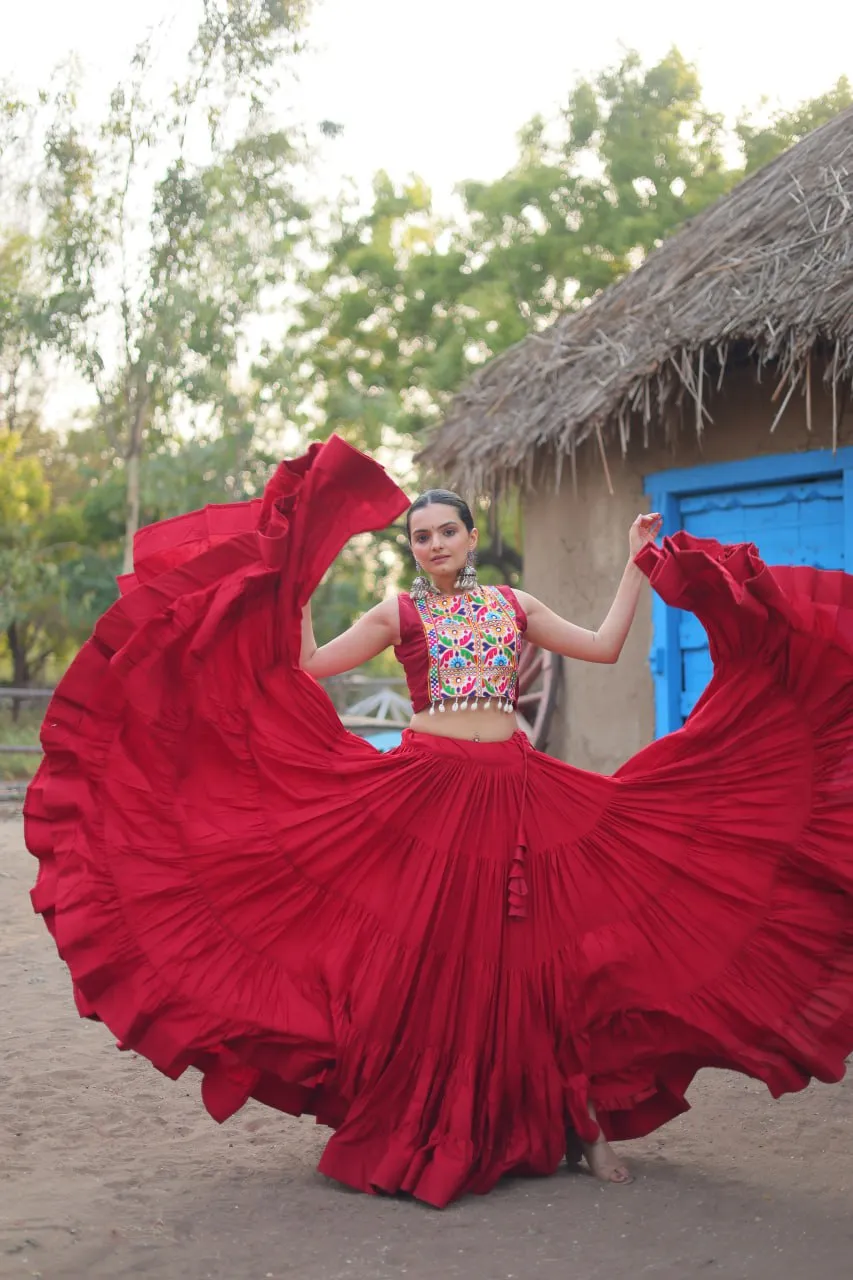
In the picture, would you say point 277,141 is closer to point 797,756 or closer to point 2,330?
point 2,330

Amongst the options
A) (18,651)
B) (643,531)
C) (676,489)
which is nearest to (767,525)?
(676,489)

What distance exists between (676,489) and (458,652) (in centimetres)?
421

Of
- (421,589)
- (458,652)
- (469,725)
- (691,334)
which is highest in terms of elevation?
(691,334)

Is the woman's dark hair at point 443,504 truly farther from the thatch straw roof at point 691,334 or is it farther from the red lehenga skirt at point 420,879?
the thatch straw roof at point 691,334

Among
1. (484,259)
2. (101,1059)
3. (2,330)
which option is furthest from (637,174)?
(101,1059)

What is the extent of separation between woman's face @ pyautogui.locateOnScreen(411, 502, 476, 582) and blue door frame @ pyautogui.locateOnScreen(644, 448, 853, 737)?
12.1ft

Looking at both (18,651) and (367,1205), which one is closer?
(367,1205)

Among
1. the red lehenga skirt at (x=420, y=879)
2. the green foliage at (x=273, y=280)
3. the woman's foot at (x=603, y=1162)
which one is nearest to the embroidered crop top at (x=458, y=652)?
the red lehenga skirt at (x=420, y=879)

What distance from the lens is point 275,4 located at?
20797 millimetres

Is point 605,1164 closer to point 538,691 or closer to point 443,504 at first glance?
point 443,504

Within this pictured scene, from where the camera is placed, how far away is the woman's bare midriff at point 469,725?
3.68m

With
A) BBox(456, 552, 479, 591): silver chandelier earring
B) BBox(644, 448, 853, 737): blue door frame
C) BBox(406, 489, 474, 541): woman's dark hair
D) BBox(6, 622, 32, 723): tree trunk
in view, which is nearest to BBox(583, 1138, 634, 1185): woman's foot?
BBox(456, 552, 479, 591): silver chandelier earring

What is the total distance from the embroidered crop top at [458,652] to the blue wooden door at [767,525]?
3624 mm

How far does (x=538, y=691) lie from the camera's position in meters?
10.0
